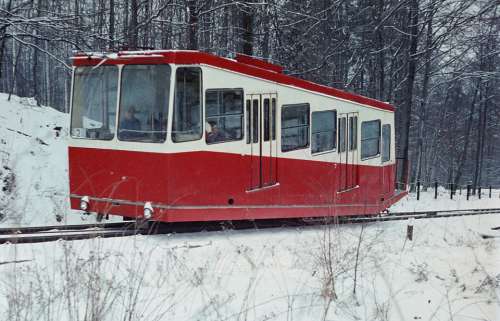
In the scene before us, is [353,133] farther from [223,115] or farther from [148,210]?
[148,210]

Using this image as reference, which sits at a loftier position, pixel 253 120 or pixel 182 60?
pixel 182 60

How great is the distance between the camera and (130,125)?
8406mm

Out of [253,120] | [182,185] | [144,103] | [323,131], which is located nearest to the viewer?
[182,185]

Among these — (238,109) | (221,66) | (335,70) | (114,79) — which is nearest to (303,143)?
(238,109)

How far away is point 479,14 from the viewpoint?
Result: 10391mm

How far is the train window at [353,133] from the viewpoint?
40.7ft

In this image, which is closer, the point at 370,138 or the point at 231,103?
the point at 231,103

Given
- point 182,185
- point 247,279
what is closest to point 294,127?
point 182,185

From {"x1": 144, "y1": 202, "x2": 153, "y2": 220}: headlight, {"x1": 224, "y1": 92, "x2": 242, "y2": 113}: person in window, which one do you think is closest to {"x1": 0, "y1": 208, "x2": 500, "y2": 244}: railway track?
{"x1": 144, "y1": 202, "x2": 153, "y2": 220}: headlight

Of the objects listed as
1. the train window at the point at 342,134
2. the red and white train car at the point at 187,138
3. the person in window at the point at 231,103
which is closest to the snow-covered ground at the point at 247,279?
the red and white train car at the point at 187,138

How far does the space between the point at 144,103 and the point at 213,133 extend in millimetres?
1209

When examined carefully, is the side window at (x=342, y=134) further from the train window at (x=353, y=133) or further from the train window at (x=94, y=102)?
the train window at (x=94, y=102)

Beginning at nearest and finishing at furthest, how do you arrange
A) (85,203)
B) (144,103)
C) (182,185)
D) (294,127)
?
(182,185)
(144,103)
(85,203)
(294,127)

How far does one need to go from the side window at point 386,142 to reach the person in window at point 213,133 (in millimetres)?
6637
